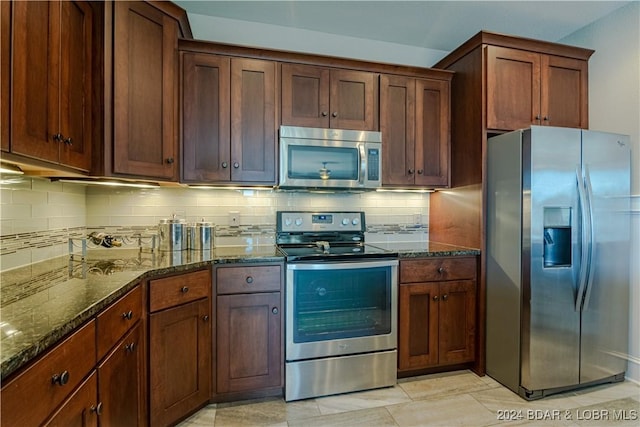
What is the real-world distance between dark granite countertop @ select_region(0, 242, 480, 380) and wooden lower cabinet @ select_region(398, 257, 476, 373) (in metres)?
0.12

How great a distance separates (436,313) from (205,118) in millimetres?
2120

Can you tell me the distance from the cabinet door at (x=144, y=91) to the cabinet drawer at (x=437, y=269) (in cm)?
170

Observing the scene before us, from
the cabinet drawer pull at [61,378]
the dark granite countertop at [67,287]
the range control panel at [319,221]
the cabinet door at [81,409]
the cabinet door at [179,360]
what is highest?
the range control panel at [319,221]

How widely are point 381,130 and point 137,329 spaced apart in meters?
2.04

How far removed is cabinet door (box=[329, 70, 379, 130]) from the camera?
8.02ft

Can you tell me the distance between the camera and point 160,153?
6.57 feet

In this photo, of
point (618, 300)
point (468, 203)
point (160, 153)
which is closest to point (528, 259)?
point (468, 203)

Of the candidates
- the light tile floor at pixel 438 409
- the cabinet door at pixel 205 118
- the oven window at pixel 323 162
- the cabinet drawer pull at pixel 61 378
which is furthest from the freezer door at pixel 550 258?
the cabinet drawer pull at pixel 61 378

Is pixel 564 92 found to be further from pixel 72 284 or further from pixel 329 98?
pixel 72 284

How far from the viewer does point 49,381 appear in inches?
33.5

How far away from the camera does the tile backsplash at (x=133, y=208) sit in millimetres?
1604

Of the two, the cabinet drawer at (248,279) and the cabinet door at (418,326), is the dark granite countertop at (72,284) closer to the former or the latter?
the cabinet drawer at (248,279)

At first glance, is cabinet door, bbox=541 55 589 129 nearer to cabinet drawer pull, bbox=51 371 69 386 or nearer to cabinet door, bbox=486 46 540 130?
cabinet door, bbox=486 46 540 130

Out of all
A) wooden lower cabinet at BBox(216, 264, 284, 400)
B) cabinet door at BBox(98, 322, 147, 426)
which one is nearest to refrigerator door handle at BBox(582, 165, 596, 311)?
wooden lower cabinet at BBox(216, 264, 284, 400)
